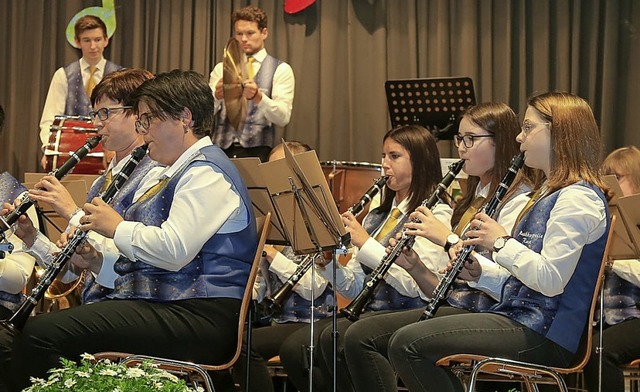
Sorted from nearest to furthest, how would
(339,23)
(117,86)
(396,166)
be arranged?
(117,86) < (396,166) < (339,23)

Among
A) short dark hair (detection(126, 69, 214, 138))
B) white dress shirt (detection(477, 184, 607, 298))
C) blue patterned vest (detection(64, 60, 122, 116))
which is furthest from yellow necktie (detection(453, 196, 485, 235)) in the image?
blue patterned vest (detection(64, 60, 122, 116))

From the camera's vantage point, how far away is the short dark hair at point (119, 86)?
3.88 m

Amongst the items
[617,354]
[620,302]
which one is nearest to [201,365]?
[617,354]

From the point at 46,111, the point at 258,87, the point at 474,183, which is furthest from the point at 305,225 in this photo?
the point at 46,111

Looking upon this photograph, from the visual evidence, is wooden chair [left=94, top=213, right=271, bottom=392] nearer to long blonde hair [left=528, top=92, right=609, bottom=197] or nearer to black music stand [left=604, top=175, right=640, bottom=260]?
long blonde hair [left=528, top=92, right=609, bottom=197]

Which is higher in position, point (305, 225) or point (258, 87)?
point (258, 87)

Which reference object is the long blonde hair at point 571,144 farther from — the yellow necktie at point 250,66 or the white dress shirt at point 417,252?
the yellow necktie at point 250,66

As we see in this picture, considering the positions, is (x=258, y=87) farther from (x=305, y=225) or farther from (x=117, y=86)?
(x=305, y=225)

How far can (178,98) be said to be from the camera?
329cm

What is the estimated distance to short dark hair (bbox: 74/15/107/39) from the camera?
22.4 ft

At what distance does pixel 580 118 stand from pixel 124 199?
1619 millimetres

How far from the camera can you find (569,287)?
3.03m

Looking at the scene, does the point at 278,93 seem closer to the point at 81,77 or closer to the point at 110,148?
the point at 81,77

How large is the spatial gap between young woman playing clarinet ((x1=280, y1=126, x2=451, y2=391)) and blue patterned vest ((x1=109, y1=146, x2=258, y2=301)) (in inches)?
29.9
